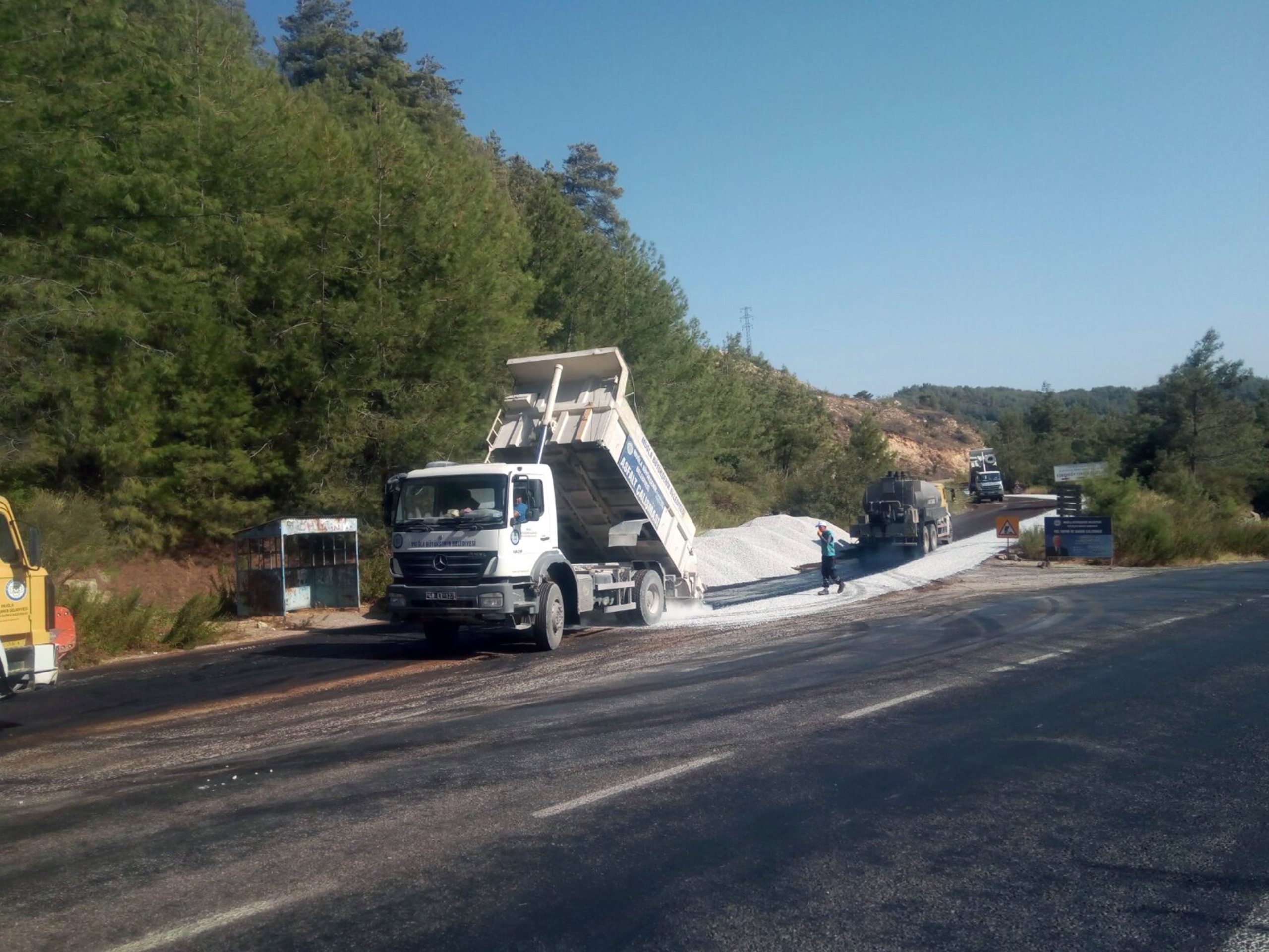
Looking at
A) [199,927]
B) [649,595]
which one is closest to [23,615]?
[199,927]

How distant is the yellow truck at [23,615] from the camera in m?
9.85

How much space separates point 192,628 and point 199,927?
1373cm

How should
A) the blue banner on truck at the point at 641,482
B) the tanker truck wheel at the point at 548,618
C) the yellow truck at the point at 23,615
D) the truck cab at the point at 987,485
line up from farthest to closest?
1. the truck cab at the point at 987,485
2. the blue banner on truck at the point at 641,482
3. the tanker truck wheel at the point at 548,618
4. the yellow truck at the point at 23,615

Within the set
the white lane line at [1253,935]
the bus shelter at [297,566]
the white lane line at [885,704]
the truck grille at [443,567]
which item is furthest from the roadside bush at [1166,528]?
the white lane line at [1253,935]

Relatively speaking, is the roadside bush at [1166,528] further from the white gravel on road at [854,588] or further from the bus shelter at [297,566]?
the bus shelter at [297,566]

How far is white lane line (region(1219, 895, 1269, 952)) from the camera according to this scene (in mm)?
4605

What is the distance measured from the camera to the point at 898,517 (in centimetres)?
3394

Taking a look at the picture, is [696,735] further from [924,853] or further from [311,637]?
[311,637]

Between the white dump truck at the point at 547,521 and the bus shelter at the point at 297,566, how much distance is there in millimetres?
4862

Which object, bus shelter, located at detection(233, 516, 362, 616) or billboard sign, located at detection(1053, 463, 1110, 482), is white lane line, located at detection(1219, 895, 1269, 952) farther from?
billboard sign, located at detection(1053, 463, 1110, 482)

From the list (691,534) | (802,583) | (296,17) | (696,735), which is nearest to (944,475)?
(296,17)

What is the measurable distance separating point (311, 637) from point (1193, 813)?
15075mm

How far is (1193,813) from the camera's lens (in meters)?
6.54

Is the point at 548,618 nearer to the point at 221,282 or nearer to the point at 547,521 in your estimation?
the point at 547,521
